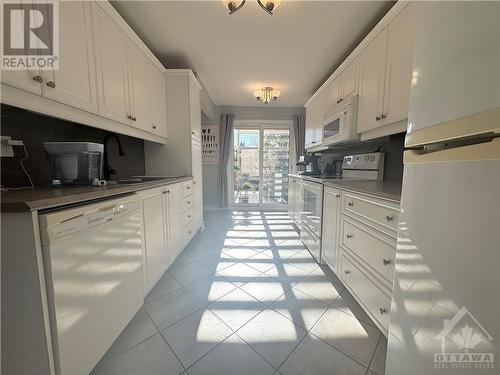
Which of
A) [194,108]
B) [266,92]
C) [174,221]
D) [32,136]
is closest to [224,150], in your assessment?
[266,92]

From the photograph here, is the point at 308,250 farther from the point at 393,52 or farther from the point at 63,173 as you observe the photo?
the point at 63,173

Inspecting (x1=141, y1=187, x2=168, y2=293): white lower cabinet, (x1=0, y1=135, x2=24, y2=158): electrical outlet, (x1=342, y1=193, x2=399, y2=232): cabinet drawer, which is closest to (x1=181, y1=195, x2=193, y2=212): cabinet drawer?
(x1=141, y1=187, x2=168, y2=293): white lower cabinet

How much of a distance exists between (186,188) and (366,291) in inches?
81.4

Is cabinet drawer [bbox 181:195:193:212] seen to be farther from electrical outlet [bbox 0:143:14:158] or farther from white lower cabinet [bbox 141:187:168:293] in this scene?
electrical outlet [bbox 0:143:14:158]

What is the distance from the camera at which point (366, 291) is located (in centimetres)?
131

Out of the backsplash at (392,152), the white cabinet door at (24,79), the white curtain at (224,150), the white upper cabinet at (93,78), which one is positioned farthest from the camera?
the white curtain at (224,150)

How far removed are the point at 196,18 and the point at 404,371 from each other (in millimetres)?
2681

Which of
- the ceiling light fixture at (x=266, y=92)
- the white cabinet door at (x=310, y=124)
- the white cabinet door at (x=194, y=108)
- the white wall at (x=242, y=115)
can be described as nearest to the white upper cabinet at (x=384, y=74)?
the white cabinet door at (x=310, y=124)

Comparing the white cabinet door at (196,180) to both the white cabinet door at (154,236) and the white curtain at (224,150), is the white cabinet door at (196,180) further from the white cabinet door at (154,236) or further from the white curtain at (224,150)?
the white curtain at (224,150)

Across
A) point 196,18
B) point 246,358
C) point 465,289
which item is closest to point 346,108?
point 196,18

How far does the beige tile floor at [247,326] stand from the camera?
3.46 ft

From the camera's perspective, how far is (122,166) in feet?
7.46

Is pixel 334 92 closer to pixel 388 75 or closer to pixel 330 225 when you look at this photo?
pixel 388 75

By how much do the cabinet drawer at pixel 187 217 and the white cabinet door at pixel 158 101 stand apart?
1033mm
